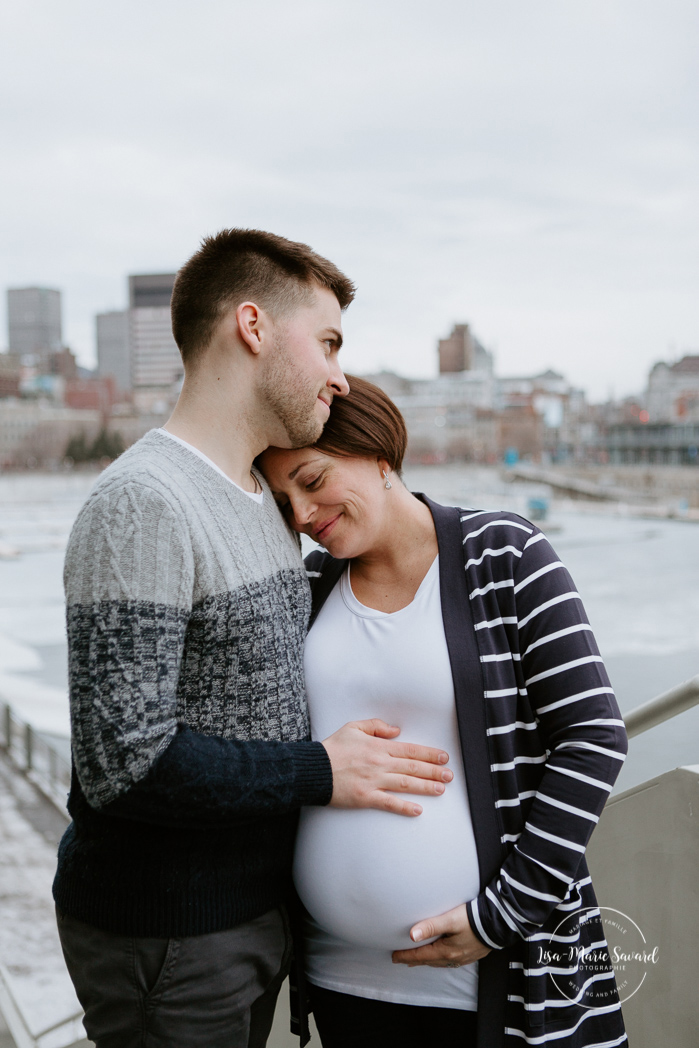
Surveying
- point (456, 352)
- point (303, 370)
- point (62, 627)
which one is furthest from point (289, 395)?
point (456, 352)

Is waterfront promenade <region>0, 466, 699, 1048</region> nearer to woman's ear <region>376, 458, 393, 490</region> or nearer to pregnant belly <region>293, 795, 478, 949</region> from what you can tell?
pregnant belly <region>293, 795, 478, 949</region>

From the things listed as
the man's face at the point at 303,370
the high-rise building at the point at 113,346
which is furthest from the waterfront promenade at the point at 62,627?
the high-rise building at the point at 113,346

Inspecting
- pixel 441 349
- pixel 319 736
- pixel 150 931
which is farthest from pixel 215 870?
pixel 441 349

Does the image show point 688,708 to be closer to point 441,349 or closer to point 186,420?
point 186,420

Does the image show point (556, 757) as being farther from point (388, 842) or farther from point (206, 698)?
point (206, 698)

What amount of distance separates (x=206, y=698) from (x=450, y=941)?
34 cm

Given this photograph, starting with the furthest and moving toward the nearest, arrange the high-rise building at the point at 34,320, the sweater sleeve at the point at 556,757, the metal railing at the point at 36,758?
the high-rise building at the point at 34,320, the metal railing at the point at 36,758, the sweater sleeve at the point at 556,757

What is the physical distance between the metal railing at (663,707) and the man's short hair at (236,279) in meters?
0.63

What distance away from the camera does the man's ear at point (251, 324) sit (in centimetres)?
77

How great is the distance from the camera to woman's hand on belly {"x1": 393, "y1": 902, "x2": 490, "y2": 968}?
793mm

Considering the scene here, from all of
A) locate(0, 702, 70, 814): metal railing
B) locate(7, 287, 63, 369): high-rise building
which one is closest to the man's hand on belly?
locate(0, 702, 70, 814): metal railing

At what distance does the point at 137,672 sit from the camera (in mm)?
646

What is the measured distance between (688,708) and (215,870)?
0.60 metres

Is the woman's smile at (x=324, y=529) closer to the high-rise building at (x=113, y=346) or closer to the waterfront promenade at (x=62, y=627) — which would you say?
the waterfront promenade at (x=62, y=627)
